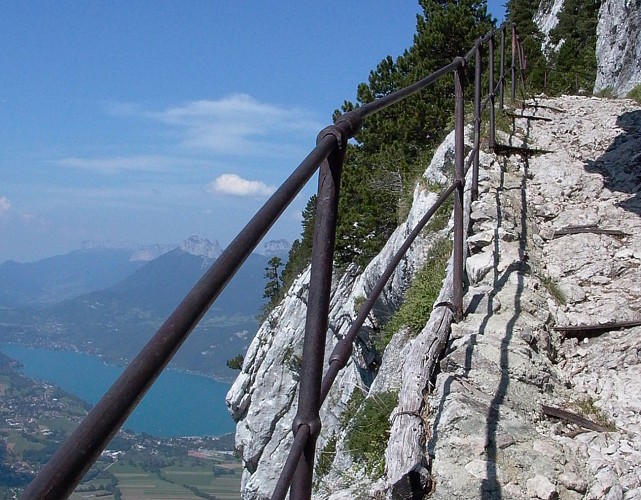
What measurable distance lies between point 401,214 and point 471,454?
7.91 meters

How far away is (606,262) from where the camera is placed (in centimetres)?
501

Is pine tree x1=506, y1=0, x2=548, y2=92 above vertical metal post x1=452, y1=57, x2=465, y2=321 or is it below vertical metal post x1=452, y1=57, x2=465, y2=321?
above

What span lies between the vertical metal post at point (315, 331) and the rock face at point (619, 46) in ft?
49.7

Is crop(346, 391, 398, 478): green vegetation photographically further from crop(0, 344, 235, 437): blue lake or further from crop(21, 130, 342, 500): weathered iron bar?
crop(0, 344, 235, 437): blue lake

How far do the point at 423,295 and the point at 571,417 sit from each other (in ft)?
7.31

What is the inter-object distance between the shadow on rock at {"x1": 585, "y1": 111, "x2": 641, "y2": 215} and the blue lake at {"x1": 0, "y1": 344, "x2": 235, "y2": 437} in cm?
12472

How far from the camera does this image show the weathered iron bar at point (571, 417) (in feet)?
10.6

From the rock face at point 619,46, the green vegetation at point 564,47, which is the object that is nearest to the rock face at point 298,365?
the green vegetation at point 564,47

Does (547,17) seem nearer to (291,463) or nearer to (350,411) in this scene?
(350,411)

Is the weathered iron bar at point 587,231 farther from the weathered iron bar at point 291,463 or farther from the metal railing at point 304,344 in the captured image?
the weathered iron bar at point 291,463

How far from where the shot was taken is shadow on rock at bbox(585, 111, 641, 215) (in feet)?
20.9

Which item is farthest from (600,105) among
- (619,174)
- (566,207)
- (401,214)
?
(566,207)

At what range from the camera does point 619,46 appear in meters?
17.2

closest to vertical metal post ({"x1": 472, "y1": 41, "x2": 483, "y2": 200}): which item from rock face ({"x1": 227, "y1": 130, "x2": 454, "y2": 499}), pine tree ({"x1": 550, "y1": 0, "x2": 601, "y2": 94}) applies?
rock face ({"x1": 227, "y1": 130, "x2": 454, "y2": 499})
